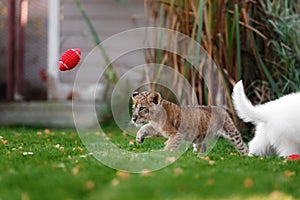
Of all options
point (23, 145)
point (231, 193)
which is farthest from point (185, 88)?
point (231, 193)

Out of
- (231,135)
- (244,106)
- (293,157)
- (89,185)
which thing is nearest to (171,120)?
(244,106)

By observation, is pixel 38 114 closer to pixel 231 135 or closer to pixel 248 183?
pixel 231 135

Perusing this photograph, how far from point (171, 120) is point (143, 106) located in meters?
0.37

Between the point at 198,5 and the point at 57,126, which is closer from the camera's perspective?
the point at 198,5

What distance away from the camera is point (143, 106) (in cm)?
456

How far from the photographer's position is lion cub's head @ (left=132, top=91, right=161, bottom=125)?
4.56 meters

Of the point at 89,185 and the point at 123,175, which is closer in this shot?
the point at 89,185

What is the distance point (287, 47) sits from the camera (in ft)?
23.0

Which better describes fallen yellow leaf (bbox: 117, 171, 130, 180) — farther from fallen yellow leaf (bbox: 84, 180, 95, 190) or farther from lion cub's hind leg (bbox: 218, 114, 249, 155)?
lion cub's hind leg (bbox: 218, 114, 249, 155)

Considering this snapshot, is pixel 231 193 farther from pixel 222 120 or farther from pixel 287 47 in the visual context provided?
pixel 287 47

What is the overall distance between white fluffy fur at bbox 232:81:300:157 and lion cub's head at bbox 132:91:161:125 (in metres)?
0.69

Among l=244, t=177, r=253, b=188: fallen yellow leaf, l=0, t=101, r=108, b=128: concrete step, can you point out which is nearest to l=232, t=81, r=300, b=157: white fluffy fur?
l=244, t=177, r=253, b=188: fallen yellow leaf

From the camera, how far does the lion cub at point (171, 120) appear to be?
4594 millimetres

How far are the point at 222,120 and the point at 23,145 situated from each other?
1807 millimetres
